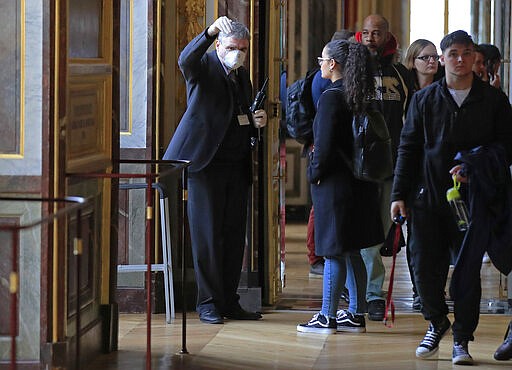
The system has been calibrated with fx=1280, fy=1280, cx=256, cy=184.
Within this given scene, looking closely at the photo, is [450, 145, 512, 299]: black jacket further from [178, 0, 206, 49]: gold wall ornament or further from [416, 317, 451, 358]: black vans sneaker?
[178, 0, 206, 49]: gold wall ornament

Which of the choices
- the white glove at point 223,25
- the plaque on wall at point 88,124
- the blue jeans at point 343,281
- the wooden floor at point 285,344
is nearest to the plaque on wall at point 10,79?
the plaque on wall at point 88,124

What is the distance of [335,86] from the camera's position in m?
6.53

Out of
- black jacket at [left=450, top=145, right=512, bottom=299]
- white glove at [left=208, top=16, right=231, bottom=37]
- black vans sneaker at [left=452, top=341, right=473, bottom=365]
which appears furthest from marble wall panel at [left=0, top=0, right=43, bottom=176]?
black vans sneaker at [left=452, top=341, right=473, bottom=365]

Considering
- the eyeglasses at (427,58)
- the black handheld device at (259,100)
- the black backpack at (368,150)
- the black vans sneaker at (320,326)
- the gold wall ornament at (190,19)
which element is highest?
the gold wall ornament at (190,19)

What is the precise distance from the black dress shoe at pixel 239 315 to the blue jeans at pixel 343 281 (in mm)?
565

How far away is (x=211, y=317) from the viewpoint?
7.01 meters

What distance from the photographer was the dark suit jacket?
6891mm

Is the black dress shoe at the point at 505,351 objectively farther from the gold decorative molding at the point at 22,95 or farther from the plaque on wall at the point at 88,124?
the gold decorative molding at the point at 22,95

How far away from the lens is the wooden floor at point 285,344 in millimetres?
5969

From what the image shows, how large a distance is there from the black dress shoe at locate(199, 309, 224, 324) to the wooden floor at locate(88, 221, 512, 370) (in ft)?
0.12

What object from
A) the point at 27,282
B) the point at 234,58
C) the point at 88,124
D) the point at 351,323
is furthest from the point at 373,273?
the point at 27,282

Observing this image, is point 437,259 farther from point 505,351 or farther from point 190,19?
point 190,19

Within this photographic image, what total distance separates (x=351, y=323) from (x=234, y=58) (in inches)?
60.9

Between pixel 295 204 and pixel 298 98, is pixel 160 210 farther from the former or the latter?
pixel 295 204
